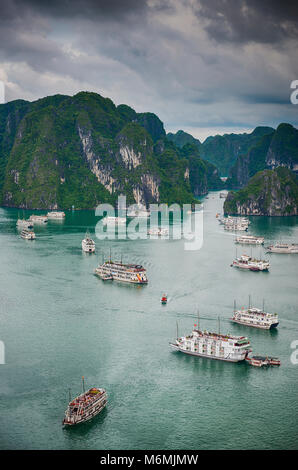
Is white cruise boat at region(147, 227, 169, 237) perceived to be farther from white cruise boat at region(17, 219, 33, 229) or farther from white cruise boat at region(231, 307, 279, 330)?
white cruise boat at region(231, 307, 279, 330)

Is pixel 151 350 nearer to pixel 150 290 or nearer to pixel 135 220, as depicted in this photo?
pixel 150 290

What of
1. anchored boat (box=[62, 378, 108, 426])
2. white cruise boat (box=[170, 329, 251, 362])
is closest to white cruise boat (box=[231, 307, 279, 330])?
white cruise boat (box=[170, 329, 251, 362])

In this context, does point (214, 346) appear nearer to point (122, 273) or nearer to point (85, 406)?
point (85, 406)

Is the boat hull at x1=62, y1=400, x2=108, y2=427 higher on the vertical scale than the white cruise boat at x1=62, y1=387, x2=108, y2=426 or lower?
lower

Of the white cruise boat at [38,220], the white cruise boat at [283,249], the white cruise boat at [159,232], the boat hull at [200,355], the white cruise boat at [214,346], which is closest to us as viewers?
the white cruise boat at [214,346]

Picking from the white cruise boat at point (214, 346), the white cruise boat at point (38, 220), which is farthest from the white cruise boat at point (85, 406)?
the white cruise boat at point (38, 220)

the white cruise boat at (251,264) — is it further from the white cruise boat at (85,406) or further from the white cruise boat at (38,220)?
the white cruise boat at (38,220)
